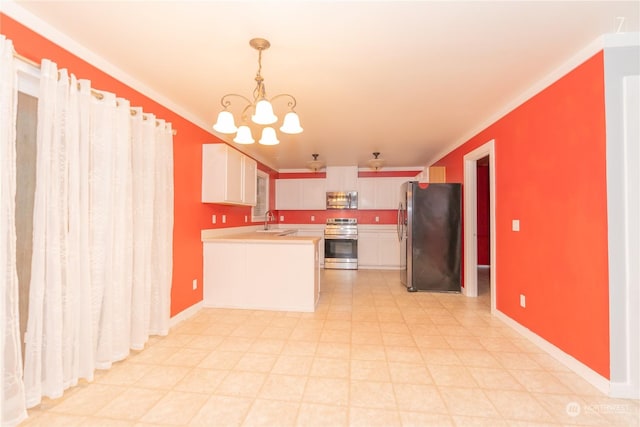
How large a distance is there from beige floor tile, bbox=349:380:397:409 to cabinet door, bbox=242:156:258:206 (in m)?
2.94

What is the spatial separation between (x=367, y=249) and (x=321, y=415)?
4790 mm

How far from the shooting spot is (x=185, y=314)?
323cm

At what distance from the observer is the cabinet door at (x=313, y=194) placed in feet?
21.8

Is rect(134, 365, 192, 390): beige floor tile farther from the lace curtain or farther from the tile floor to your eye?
the lace curtain

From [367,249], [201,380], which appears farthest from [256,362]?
[367,249]

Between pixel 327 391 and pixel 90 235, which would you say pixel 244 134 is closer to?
pixel 90 235

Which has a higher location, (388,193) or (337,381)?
(388,193)

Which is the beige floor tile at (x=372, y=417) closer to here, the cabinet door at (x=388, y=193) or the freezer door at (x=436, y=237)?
the freezer door at (x=436, y=237)

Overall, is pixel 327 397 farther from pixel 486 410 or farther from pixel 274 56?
pixel 274 56

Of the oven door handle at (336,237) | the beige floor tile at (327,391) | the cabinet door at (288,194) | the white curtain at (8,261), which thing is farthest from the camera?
the cabinet door at (288,194)

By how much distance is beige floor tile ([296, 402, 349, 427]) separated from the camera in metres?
1.58

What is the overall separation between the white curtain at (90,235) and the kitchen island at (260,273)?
931mm

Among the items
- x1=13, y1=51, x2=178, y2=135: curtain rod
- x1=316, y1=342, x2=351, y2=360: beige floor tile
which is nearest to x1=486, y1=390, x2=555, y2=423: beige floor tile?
x1=316, y1=342, x2=351, y2=360: beige floor tile

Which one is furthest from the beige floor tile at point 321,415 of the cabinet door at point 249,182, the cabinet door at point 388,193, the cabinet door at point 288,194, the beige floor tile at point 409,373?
the cabinet door at point 288,194
